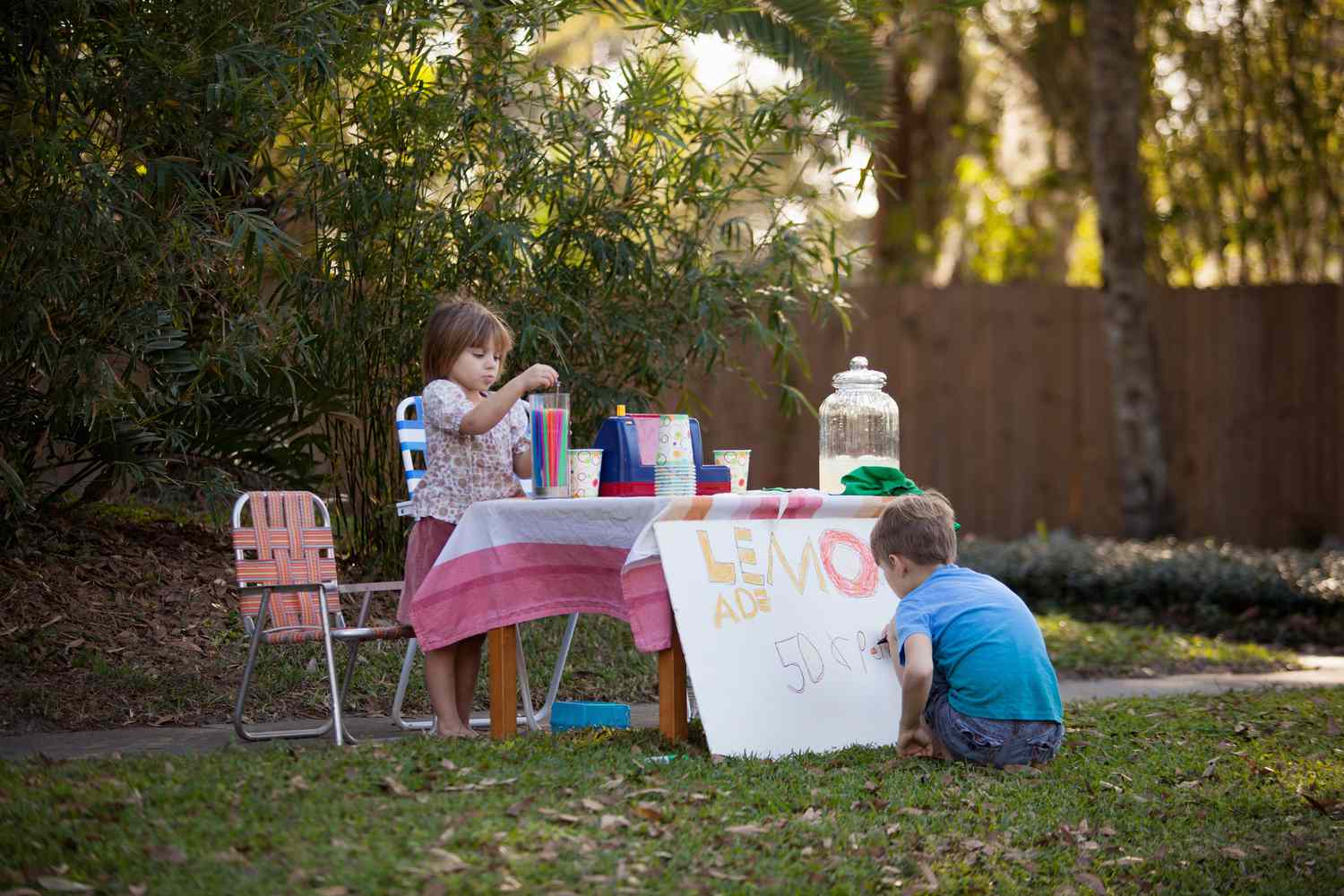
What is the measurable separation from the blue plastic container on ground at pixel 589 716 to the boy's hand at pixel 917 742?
0.95 m

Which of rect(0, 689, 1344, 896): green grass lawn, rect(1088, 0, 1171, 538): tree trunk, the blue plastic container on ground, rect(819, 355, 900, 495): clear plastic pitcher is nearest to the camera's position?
rect(0, 689, 1344, 896): green grass lawn

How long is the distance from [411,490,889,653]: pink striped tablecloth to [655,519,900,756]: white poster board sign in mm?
75

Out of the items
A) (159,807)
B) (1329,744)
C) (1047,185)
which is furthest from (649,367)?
(1047,185)

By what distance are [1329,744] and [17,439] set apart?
5293 millimetres

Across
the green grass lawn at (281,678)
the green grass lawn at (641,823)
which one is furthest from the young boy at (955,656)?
the green grass lawn at (281,678)

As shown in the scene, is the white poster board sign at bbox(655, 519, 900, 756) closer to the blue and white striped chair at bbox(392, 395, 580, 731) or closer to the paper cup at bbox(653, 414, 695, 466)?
the paper cup at bbox(653, 414, 695, 466)

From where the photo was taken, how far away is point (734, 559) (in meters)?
4.57

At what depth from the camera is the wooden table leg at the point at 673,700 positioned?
4512mm

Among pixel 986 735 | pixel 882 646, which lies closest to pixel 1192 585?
pixel 882 646

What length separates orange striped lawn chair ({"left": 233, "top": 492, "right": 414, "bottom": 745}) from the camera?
467 cm

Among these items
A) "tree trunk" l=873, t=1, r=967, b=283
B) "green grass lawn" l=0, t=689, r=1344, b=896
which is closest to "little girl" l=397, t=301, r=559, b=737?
"green grass lawn" l=0, t=689, r=1344, b=896

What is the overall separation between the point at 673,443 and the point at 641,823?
4.39 feet

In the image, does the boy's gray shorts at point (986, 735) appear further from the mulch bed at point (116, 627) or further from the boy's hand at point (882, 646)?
the mulch bed at point (116, 627)

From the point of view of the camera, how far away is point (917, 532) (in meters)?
4.51
